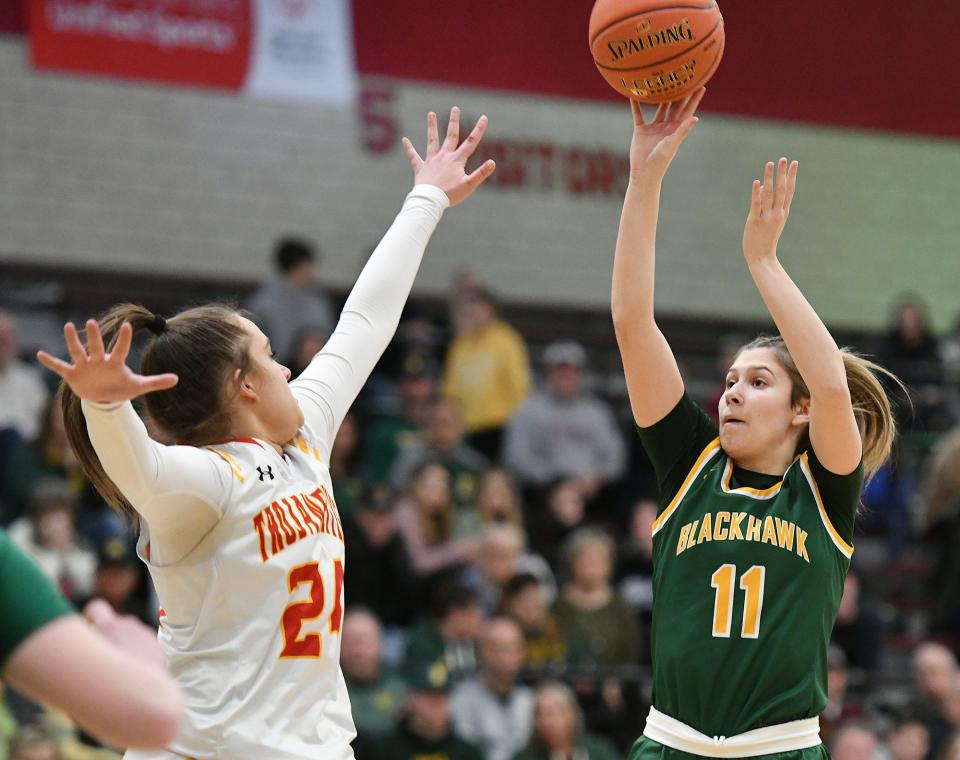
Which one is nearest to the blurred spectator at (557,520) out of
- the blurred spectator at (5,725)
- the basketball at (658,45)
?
the blurred spectator at (5,725)

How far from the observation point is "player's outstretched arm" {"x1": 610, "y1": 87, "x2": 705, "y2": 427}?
4.45m

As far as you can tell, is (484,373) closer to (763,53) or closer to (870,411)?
(763,53)

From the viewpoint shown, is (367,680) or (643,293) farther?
(367,680)

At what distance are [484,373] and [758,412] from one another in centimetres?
755

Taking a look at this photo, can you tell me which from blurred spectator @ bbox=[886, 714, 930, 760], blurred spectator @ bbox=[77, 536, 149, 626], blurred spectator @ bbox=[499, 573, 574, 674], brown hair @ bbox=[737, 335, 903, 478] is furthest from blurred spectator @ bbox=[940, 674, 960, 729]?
brown hair @ bbox=[737, 335, 903, 478]

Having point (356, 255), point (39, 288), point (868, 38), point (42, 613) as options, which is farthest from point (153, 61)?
point (42, 613)

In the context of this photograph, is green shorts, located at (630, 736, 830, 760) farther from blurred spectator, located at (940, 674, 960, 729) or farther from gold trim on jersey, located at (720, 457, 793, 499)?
blurred spectator, located at (940, 674, 960, 729)

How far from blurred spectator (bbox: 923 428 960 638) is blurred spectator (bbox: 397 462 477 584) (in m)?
3.48

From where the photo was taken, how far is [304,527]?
3.95 meters

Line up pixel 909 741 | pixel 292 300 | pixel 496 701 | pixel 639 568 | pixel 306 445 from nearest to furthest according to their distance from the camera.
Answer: pixel 306 445 < pixel 496 701 < pixel 909 741 < pixel 639 568 < pixel 292 300

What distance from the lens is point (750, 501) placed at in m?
4.41

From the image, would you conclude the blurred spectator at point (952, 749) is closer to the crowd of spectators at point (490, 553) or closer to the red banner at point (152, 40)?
the crowd of spectators at point (490, 553)

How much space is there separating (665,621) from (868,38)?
32.7 ft

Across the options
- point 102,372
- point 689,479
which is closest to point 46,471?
point 689,479
